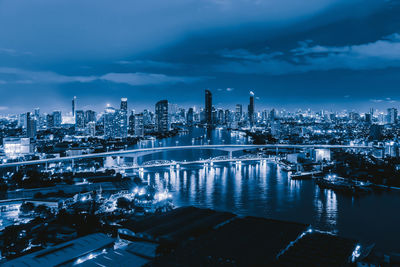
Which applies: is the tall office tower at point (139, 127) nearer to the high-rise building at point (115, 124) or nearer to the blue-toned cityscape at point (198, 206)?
the high-rise building at point (115, 124)

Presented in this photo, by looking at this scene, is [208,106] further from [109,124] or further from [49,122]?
[49,122]

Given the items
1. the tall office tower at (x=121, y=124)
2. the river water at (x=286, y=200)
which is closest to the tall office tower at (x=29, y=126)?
the tall office tower at (x=121, y=124)

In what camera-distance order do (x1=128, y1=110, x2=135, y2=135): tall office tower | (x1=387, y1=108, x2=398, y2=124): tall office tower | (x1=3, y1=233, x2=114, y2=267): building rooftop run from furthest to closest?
(x1=387, y1=108, x2=398, y2=124): tall office tower
(x1=128, y1=110, x2=135, y2=135): tall office tower
(x1=3, y1=233, x2=114, y2=267): building rooftop

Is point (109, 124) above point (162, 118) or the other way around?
the other way around

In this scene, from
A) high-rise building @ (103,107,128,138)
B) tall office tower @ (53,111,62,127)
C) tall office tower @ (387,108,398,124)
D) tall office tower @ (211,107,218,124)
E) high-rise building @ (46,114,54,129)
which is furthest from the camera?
tall office tower @ (211,107,218,124)

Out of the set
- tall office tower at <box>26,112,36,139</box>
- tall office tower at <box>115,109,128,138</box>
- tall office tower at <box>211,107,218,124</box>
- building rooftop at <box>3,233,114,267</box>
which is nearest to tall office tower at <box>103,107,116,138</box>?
tall office tower at <box>115,109,128,138</box>

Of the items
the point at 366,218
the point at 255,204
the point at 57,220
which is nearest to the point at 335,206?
the point at 366,218

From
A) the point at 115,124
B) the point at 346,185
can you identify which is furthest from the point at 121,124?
the point at 346,185

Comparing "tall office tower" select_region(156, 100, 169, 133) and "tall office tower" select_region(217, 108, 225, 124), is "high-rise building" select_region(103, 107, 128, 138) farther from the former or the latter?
"tall office tower" select_region(217, 108, 225, 124)

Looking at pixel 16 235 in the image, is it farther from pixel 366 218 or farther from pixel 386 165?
pixel 386 165

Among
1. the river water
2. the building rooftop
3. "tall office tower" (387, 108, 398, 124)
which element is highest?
"tall office tower" (387, 108, 398, 124)
